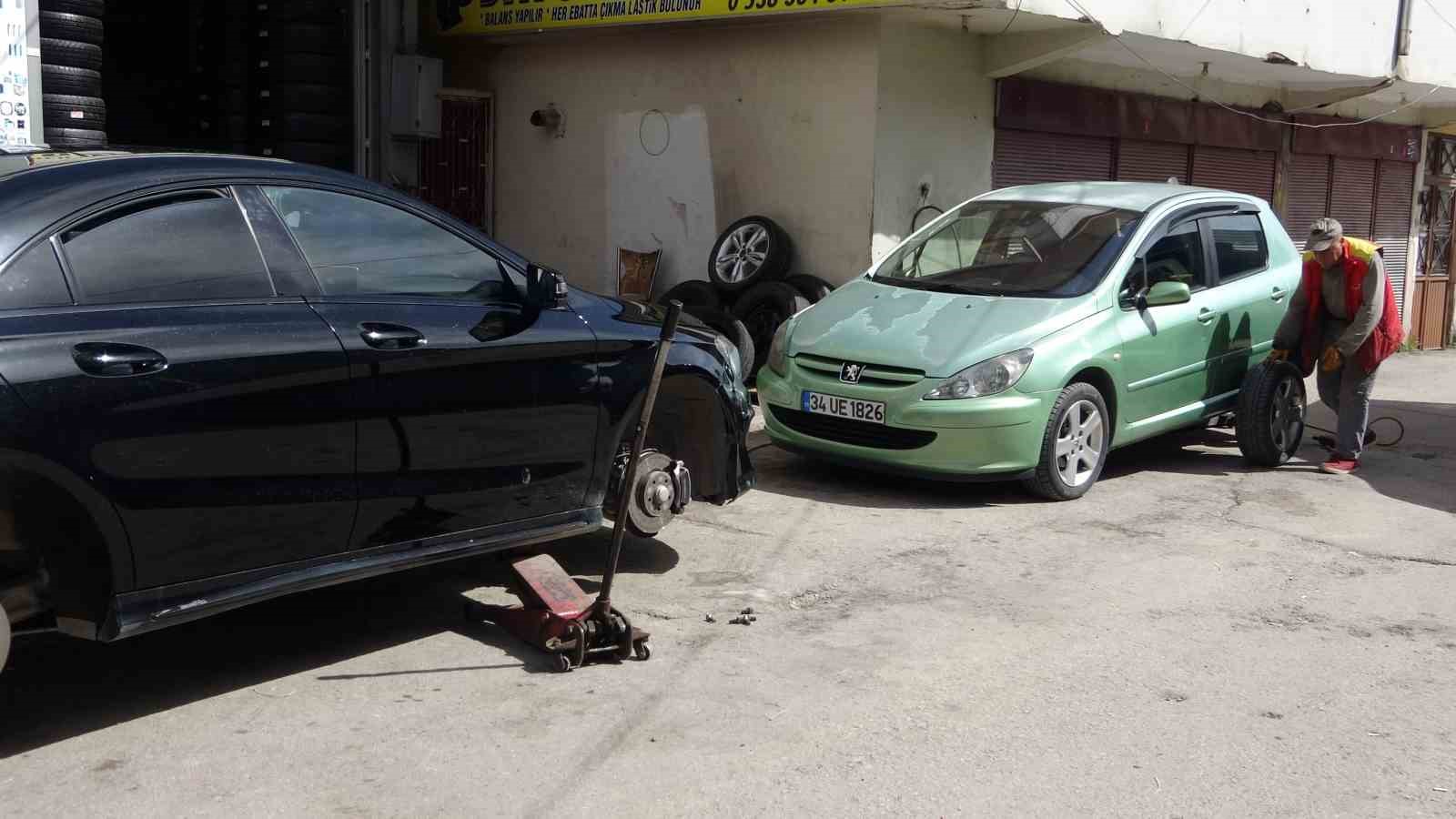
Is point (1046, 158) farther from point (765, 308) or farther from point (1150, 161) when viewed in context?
point (765, 308)

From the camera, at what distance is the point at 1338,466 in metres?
8.94

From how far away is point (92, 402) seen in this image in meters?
3.86

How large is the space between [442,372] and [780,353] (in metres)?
3.64

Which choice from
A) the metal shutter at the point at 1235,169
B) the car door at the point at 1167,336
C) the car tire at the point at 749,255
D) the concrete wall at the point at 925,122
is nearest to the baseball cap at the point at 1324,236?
the car door at the point at 1167,336

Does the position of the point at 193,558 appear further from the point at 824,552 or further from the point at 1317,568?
the point at 1317,568

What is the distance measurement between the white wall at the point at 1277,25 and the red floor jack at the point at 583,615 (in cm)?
686

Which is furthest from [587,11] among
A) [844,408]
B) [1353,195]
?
[1353,195]

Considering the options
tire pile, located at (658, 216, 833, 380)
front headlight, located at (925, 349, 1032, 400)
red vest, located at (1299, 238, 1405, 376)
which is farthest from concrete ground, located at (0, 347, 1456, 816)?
tire pile, located at (658, 216, 833, 380)

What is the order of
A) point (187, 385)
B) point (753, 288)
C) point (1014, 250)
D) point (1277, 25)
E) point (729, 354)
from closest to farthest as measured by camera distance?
point (187, 385) < point (729, 354) < point (1014, 250) < point (753, 288) < point (1277, 25)

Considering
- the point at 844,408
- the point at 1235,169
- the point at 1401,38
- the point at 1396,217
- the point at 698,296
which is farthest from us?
the point at 1396,217

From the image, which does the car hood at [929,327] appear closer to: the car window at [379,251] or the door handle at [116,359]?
the car window at [379,251]

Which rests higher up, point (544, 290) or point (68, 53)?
point (68, 53)

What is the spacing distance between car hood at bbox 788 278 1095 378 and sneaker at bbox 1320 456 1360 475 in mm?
2260

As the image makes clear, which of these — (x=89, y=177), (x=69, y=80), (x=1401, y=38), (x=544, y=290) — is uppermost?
(x=1401, y=38)
